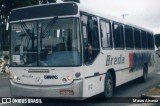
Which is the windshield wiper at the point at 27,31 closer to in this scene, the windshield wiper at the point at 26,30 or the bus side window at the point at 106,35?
the windshield wiper at the point at 26,30

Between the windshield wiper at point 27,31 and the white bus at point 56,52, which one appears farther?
the windshield wiper at point 27,31

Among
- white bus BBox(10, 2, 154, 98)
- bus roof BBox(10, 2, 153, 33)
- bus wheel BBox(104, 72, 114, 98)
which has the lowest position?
bus wheel BBox(104, 72, 114, 98)

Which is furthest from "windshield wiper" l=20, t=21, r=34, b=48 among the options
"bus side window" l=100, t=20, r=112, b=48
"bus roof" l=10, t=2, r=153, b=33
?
"bus side window" l=100, t=20, r=112, b=48

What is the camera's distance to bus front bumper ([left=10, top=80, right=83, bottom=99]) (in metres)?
9.10

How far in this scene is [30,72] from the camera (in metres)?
9.61

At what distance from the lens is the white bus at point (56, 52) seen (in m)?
9.23

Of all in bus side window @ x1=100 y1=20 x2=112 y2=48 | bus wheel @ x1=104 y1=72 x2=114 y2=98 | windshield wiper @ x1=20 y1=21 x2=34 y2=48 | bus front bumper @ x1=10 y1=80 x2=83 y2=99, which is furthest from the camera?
bus wheel @ x1=104 y1=72 x2=114 y2=98

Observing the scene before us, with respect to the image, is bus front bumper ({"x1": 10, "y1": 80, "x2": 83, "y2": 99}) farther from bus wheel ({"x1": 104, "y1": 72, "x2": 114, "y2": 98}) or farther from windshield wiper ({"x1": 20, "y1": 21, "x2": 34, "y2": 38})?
bus wheel ({"x1": 104, "y1": 72, "x2": 114, "y2": 98})

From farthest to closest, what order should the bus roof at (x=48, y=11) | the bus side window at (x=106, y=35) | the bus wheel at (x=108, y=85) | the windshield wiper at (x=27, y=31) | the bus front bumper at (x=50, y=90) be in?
the bus wheel at (x=108, y=85) → the bus side window at (x=106, y=35) → the windshield wiper at (x=27, y=31) → the bus roof at (x=48, y=11) → the bus front bumper at (x=50, y=90)

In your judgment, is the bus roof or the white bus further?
the bus roof

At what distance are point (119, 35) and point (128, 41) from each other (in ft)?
4.68

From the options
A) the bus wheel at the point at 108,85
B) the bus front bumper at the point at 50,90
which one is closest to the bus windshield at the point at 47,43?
the bus front bumper at the point at 50,90

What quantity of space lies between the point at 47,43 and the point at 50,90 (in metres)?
1.34

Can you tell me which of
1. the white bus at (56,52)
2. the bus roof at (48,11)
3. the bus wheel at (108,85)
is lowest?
the bus wheel at (108,85)
